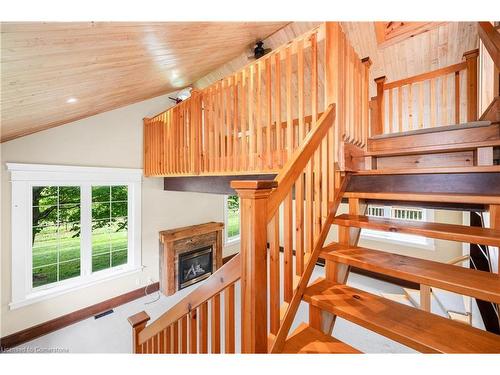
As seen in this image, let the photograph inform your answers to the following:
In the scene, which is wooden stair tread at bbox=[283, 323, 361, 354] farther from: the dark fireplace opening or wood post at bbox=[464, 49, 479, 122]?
the dark fireplace opening

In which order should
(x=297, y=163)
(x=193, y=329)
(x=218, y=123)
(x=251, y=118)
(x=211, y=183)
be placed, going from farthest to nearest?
(x=211, y=183) → (x=218, y=123) → (x=251, y=118) → (x=193, y=329) → (x=297, y=163)

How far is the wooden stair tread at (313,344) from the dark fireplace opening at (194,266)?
11.0ft

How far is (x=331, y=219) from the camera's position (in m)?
1.38

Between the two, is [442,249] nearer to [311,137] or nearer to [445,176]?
[445,176]

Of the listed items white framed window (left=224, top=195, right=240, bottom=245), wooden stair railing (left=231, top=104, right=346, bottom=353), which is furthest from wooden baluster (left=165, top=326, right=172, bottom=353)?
white framed window (left=224, top=195, right=240, bottom=245)

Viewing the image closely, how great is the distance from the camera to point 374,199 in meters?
1.45

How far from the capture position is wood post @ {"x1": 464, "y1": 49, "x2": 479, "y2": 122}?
229 centimetres

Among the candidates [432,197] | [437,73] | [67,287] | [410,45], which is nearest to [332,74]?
[432,197]

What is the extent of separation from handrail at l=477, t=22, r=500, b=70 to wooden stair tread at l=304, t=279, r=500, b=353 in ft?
5.30

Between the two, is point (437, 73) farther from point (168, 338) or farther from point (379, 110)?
point (168, 338)

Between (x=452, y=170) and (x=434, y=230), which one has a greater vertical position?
(x=452, y=170)

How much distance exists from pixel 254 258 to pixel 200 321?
72 cm

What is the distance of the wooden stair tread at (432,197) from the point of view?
3.30 ft

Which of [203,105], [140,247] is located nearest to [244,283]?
[203,105]
